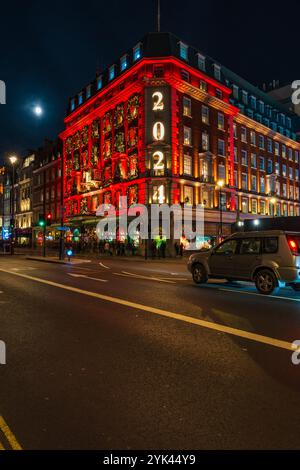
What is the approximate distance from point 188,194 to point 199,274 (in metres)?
26.7

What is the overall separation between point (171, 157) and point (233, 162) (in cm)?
1208

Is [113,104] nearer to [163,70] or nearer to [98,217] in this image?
[163,70]

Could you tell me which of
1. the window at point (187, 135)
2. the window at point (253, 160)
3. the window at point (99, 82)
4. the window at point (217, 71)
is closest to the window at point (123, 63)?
the window at point (99, 82)

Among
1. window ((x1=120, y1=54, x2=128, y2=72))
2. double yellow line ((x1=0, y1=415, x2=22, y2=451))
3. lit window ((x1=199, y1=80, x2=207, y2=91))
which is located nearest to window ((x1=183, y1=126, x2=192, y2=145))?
lit window ((x1=199, y1=80, x2=207, y2=91))

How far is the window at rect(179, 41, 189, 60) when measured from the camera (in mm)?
38375

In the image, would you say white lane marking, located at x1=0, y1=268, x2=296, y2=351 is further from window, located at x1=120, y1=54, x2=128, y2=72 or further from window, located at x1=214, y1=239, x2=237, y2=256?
window, located at x1=120, y1=54, x2=128, y2=72

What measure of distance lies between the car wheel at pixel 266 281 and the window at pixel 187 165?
28.8m

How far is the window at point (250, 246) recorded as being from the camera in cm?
1057

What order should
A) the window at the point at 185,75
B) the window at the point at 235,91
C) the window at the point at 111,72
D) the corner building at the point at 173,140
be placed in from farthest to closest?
the window at the point at 235,91 < the window at the point at 111,72 < the window at the point at 185,75 < the corner building at the point at 173,140

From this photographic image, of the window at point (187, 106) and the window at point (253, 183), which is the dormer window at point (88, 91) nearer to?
the window at point (187, 106)

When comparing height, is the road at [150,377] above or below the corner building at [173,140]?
below

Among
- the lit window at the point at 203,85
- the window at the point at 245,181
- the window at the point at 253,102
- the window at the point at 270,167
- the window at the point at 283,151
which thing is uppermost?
the window at the point at 253,102

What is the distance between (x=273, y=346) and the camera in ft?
17.1
